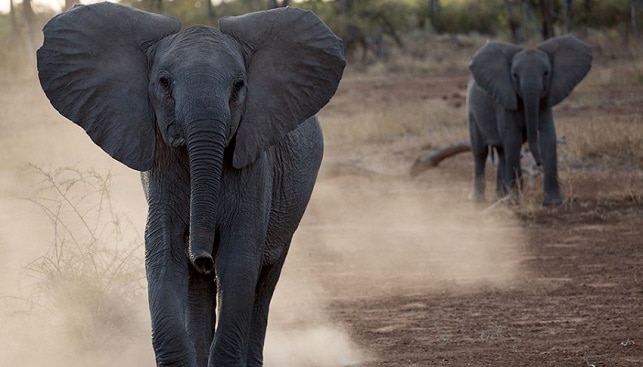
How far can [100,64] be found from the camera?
5.25 m

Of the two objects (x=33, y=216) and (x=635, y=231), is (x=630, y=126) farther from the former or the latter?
(x=33, y=216)

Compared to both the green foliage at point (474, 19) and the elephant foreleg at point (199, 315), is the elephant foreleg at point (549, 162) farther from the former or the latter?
the green foliage at point (474, 19)

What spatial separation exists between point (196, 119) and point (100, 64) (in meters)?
0.70

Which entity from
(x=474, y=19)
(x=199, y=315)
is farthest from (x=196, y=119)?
(x=474, y=19)

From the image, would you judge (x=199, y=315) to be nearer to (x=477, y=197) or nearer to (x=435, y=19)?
(x=477, y=197)

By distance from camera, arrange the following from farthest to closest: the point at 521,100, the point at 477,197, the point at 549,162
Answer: the point at 477,197 → the point at 521,100 → the point at 549,162

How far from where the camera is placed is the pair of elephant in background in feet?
15.9

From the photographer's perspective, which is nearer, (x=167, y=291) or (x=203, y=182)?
(x=203, y=182)

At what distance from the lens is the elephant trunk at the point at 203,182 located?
4742 mm

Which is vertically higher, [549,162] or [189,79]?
Result: [189,79]

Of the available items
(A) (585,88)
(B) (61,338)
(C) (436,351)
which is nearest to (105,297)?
(B) (61,338)

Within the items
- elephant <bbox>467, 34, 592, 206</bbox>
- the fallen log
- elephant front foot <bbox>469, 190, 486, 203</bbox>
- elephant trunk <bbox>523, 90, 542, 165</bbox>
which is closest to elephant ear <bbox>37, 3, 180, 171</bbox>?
elephant <bbox>467, 34, 592, 206</bbox>

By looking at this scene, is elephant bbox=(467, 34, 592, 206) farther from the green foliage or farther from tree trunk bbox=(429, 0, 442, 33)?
tree trunk bbox=(429, 0, 442, 33)

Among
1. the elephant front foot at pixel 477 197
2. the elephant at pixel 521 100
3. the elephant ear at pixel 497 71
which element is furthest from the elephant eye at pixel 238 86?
the elephant front foot at pixel 477 197
